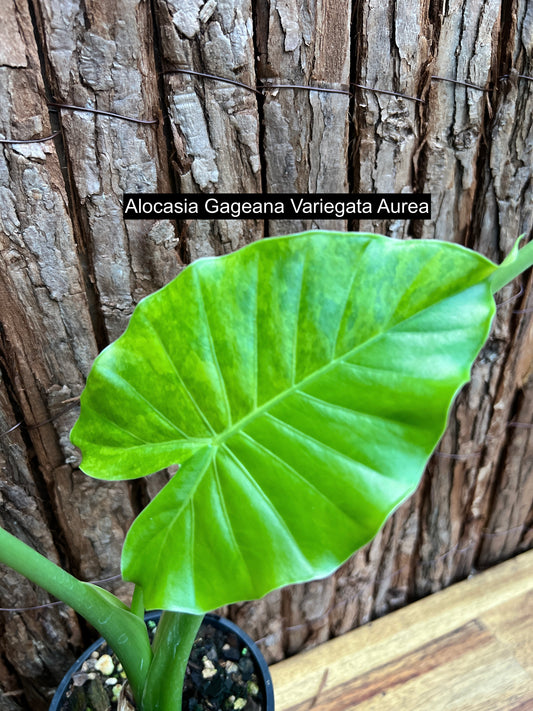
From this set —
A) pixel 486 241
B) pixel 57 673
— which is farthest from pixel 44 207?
A: pixel 57 673

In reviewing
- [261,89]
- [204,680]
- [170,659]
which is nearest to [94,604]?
[170,659]

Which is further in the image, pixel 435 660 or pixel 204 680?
pixel 435 660

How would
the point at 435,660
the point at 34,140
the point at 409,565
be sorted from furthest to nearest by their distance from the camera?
1. the point at 409,565
2. the point at 435,660
3. the point at 34,140

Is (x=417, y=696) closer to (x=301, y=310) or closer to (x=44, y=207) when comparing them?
(x=301, y=310)

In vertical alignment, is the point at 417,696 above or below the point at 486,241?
below

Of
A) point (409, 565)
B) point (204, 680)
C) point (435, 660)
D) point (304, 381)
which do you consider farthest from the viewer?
point (409, 565)

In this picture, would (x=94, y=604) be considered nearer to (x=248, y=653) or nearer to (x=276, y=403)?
(x=276, y=403)

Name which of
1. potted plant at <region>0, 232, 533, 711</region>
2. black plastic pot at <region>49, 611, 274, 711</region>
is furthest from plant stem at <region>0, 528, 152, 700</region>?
black plastic pot at <region>49, 611, 274, 711</region>

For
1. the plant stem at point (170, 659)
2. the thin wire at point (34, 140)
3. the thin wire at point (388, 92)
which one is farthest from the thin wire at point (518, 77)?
the plant stem at point (170, 659)
